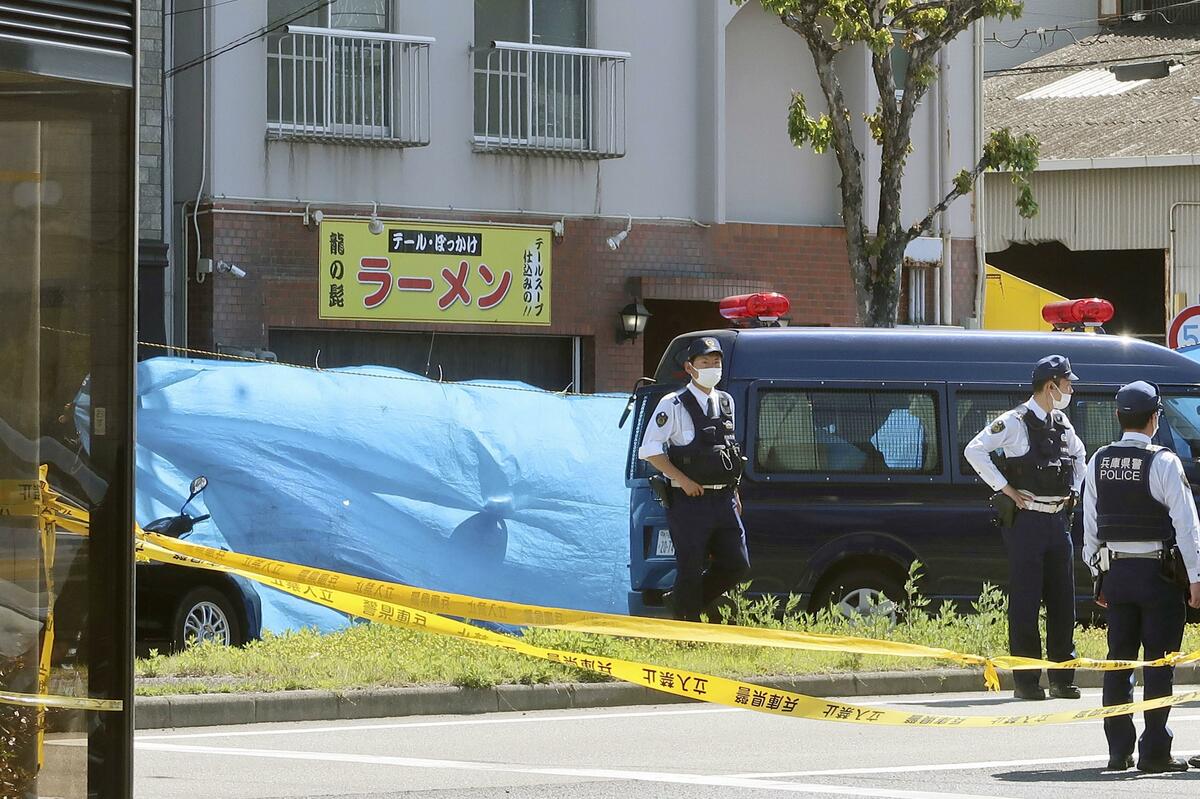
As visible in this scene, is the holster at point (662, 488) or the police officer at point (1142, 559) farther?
the holster at point (662, 488)

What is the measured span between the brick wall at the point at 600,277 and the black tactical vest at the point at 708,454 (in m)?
8.70

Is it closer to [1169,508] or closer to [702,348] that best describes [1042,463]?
[702,348]

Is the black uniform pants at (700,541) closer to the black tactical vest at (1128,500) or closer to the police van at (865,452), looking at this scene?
the police van at (865,452)

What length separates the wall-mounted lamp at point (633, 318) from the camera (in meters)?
21.7

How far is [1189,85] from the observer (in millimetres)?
34156

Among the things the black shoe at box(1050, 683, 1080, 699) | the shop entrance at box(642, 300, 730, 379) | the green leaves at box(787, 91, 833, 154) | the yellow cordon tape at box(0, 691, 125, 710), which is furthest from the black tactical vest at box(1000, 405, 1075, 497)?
the shop entrance at box(642, 300, 730, 379)

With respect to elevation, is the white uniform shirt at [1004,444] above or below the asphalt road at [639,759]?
above

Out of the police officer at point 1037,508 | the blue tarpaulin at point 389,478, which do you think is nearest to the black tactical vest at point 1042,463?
the police officer at point 1037,508

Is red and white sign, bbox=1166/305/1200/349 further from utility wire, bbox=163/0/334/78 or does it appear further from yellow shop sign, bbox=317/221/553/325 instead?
utility wire, bbox=163/0/334/78

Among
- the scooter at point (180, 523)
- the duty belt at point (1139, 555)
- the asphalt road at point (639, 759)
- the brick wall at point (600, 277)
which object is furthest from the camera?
the brick wall at point (600, 277)

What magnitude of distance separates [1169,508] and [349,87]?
1331 centimetres

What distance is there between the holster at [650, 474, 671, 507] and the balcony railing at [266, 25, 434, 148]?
8950mm

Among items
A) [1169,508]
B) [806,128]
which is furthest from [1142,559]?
[806,128]

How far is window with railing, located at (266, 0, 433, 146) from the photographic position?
2030 centimetres
